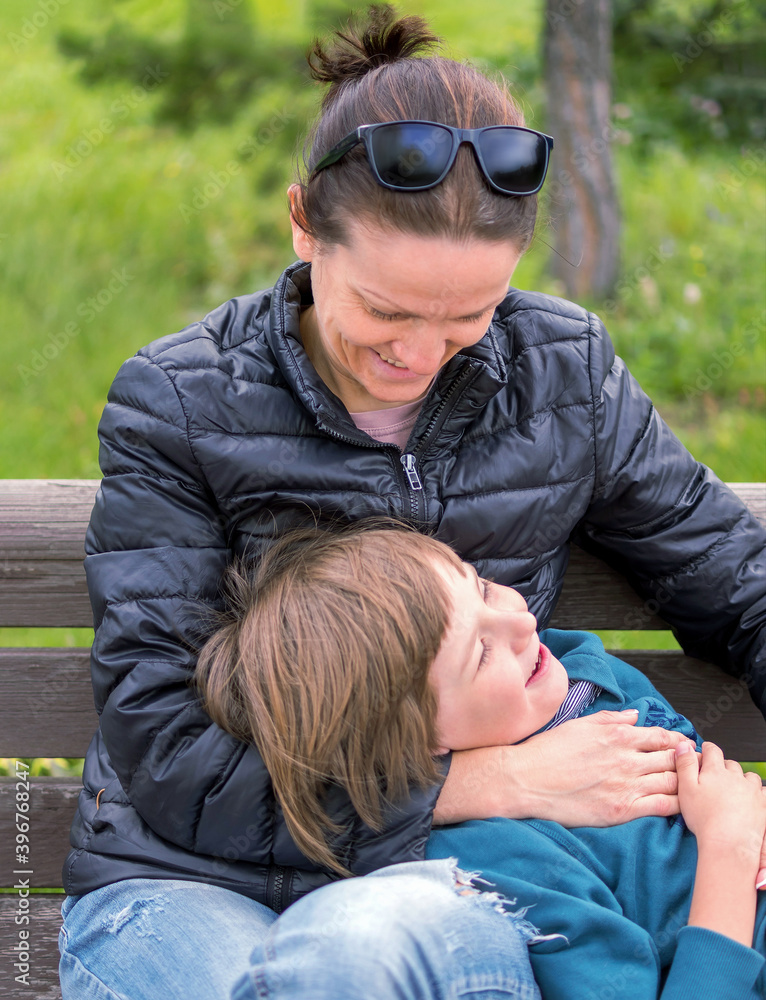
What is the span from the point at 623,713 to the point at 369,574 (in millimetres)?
579

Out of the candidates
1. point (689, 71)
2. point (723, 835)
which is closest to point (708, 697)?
point (723, 835)

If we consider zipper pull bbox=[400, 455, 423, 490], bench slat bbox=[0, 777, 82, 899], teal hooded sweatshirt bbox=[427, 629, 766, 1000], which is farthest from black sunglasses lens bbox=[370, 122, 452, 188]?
bench slat bbox=[0, 777, 82, 899]

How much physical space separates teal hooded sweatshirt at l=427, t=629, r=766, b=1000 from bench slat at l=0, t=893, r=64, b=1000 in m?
0.99

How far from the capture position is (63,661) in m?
2.20

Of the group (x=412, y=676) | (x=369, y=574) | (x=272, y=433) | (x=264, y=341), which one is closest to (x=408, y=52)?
(x=264, y=341)

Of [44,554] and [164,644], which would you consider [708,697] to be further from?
[44,554]

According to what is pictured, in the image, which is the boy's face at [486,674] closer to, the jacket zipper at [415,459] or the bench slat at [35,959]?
the jacket zipper at [415,459]

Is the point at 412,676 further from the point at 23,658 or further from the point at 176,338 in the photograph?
the point at 23,658

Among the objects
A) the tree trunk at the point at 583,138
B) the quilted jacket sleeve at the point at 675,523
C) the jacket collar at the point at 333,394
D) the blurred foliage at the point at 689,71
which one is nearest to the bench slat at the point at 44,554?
the quilted jacket sleeve at the point at 675,523

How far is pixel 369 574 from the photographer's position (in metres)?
1.83

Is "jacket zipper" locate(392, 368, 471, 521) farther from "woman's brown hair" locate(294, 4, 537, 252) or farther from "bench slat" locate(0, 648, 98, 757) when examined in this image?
"bench slat" locate(0, 648, 98, 757)

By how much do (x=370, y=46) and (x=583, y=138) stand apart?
328 cm

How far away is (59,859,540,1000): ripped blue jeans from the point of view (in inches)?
56.9

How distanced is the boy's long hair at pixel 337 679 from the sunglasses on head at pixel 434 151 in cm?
66
